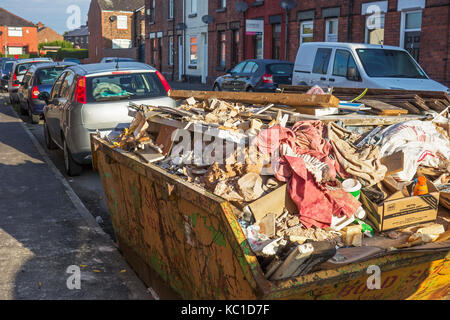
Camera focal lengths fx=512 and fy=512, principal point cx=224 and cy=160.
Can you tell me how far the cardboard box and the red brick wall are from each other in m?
90.5

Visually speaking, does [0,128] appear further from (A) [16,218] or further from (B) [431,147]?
(B) [431,147]

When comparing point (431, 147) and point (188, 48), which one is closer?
point (431, 147)

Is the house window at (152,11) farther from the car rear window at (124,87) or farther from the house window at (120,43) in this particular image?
the car rear window at (124,87)

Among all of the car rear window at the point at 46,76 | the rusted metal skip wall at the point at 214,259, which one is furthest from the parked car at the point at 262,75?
the rusted metal skip wall at the point at 214,259

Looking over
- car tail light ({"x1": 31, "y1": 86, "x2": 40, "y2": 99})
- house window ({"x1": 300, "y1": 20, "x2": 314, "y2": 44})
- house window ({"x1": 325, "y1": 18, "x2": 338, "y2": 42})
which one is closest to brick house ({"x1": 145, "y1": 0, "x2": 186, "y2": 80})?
house window ({"x1": 300, "y1": 20, "x2": 314, "y2": 44})

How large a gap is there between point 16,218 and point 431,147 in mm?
4886

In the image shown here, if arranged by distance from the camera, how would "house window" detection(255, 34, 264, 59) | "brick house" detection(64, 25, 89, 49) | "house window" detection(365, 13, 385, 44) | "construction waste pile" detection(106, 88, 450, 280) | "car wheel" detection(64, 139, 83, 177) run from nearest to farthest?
"construction waste pile" detection(106, 88, 450, 280), "car wheel" detection(64, 139, 83, 177), "house window" detection(365, 13, 385, 44), "house window" detection(255, 34, 264, 59), "brick house" detection(64, 25, 89, 49)

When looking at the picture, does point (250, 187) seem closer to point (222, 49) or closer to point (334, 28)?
point (334, 28)

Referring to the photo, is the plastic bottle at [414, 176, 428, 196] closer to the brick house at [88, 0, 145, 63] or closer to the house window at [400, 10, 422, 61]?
the house window at [400, 10, 422, 61]

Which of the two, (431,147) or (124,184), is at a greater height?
(431,147)

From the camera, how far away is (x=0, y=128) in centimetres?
1460

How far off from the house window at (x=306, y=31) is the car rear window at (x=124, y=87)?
14.4 meters

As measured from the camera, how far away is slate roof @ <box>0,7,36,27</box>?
281 ft
